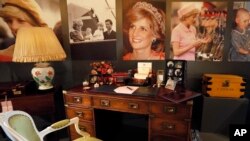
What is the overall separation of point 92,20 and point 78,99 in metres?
1.00

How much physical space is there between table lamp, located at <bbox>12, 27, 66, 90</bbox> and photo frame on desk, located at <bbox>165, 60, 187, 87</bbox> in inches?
48.4

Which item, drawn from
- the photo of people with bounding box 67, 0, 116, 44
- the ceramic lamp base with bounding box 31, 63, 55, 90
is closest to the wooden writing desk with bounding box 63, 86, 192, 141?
the ceramic lamp base with bounding box 31, 63, 55, 90

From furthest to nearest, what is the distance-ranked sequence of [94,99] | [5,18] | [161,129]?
[5,18] → [94,99] → [161,129]

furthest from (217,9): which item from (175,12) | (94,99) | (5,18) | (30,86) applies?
(5,18)

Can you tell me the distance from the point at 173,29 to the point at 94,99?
47.9 inches

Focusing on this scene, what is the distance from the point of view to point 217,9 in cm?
221

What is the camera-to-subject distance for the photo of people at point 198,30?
2223 mm

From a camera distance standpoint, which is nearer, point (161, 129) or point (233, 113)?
point (161, 129)

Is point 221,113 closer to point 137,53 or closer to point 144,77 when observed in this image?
point 144,77

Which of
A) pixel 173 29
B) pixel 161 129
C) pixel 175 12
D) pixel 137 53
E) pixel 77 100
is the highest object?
pixel 175 12

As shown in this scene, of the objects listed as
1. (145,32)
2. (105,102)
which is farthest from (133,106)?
(145,32)

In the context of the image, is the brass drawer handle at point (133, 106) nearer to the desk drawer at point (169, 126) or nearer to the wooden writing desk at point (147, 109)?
the wooden writing desk at point (147, 109)

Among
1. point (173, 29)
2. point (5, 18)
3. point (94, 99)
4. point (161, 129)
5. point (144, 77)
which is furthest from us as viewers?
point (5, 18)

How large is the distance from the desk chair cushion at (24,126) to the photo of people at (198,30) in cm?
171
